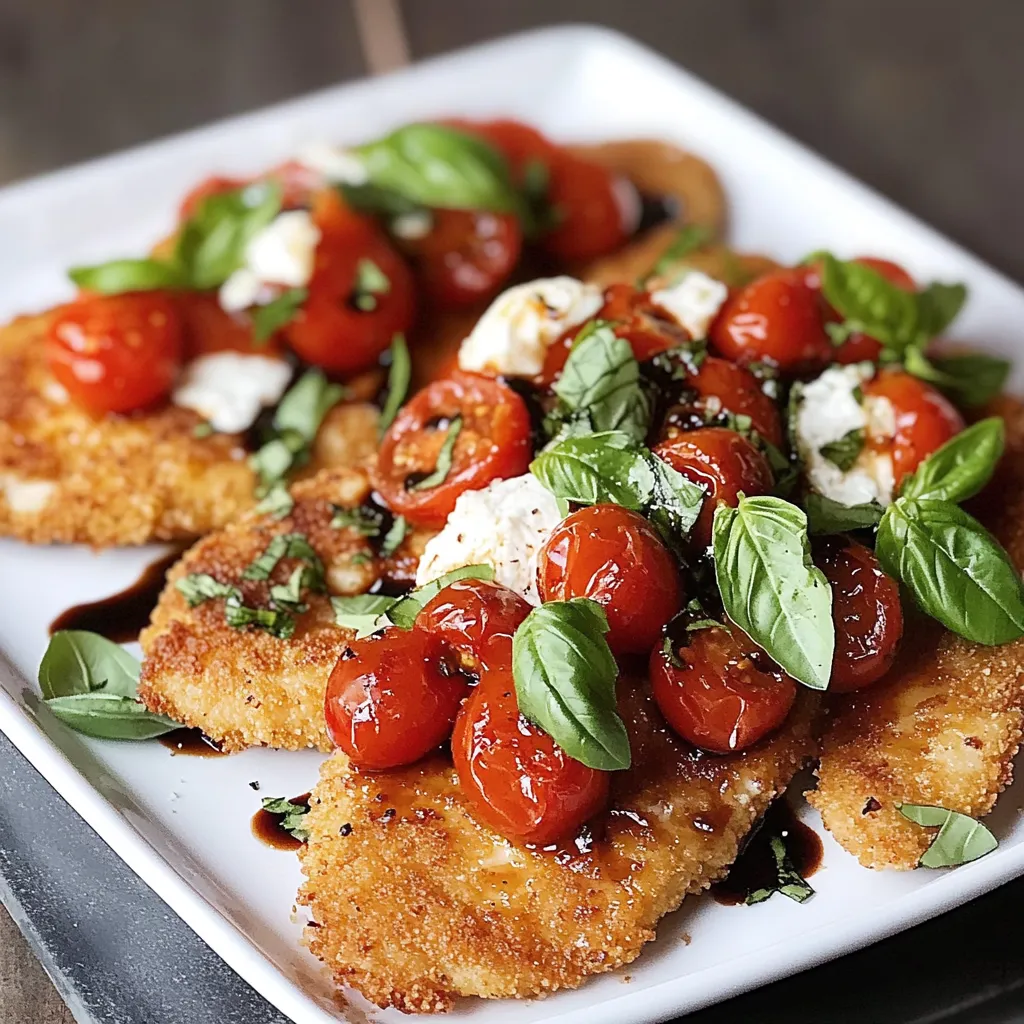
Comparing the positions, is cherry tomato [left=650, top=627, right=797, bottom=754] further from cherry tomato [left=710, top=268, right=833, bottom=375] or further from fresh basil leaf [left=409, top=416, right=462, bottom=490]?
cherry tomato [left=710, top=268, right=833, bottom=375]

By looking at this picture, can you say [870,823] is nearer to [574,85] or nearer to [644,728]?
[644,728]

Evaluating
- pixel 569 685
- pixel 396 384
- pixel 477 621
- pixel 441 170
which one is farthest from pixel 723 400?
pixel 441 170

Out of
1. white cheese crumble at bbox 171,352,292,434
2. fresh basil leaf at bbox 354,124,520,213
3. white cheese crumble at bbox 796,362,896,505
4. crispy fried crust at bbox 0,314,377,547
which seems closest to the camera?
white cheese crumble at bbox 796,362,896,505

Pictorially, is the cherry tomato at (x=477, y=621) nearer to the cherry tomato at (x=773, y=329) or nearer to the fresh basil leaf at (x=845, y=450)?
the fresh basil leaf at (x=845, y=450)

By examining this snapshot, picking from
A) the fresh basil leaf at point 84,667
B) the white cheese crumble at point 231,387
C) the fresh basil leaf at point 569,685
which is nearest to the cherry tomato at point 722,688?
the fresh basil leaf at point 569,685

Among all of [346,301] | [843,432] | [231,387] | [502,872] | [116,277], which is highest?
[116,277]

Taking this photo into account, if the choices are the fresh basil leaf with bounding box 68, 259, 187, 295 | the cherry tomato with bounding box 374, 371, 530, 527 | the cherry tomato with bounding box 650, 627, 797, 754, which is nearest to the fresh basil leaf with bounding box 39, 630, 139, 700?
the cherry tomato with bounding box 374, 371, 530, 527

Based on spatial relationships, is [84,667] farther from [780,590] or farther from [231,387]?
[780,590]

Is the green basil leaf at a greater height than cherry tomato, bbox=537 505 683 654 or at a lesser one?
lesser
